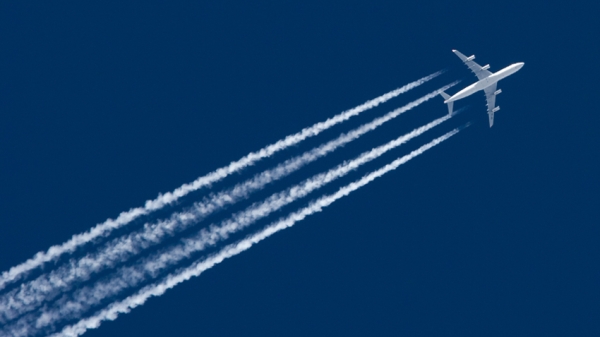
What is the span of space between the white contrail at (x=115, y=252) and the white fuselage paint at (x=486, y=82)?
2576cm

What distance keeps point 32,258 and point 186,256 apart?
17.2 meters

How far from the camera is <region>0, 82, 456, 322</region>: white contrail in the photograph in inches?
3868

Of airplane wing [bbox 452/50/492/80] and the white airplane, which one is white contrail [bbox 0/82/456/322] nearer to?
the white airplane

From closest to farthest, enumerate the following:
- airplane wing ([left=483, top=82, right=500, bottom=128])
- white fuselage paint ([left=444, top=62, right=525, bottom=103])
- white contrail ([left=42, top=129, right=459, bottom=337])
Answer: white contrail ([left=42, top=129, right=459, bottom=337]), white fuselage paint ([left=444, top=62, right=525, bottom=103]), airplane wing ([left=483, top=82, right=500, bottom=128])

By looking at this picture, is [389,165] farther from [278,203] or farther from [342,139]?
[278,203]

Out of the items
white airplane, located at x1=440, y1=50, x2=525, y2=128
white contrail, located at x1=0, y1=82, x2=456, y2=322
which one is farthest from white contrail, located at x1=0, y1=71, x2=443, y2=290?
white airplane, located at x1=440, y1=50, x2=525, y2=128

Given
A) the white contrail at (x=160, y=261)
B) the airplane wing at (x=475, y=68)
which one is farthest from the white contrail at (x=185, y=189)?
the white contrail at (x=160, y=261)

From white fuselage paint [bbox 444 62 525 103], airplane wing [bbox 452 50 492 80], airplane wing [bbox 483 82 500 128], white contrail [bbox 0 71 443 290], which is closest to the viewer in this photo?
white contrail [bbox 0 71 443 290]

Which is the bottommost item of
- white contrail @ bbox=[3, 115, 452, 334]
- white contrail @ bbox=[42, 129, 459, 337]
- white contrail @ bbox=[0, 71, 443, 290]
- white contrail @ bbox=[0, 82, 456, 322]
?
white contrail @ bbox=[42, 129, 459, 337]

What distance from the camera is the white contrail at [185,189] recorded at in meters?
100

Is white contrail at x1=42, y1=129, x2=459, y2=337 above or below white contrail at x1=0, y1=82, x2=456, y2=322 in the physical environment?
below

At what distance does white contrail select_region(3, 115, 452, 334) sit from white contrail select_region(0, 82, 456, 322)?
148 cm

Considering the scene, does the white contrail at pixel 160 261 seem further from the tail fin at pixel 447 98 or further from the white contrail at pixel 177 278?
the tail fin at pixel 447 98

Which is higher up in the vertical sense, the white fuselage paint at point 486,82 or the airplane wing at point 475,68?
the airplane wing at point 475,68
